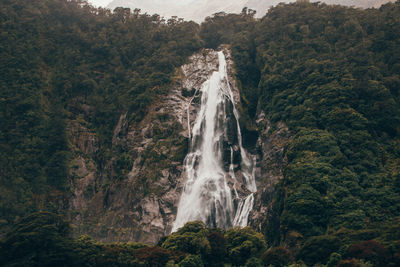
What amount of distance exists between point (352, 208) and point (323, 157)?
27.6 ft

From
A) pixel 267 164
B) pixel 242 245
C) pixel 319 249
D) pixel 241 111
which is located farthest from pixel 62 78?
pixel 319 249

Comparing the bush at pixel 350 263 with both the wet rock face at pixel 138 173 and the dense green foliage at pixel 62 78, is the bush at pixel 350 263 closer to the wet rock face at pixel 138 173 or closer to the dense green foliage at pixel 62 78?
the wet rock face at pixel 138 173

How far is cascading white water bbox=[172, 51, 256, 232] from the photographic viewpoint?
182ft

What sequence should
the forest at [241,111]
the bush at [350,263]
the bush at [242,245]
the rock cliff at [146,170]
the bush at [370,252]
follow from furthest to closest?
the rock cliff at [146,170] → the bush at [242,245] → the forest at [241,111] → the bush at [370,252] → the bush at [350,263]

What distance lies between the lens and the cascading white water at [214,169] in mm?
55531

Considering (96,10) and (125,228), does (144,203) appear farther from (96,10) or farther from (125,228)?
(96,10)

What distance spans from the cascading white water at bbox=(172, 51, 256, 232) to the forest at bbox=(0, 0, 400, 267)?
12.6ft

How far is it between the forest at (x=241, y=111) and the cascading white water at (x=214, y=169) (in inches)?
152

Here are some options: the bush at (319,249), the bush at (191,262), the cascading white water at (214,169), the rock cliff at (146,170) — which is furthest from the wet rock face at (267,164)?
the bush at (191,262)

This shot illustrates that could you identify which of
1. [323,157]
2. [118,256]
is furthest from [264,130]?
[118,256]

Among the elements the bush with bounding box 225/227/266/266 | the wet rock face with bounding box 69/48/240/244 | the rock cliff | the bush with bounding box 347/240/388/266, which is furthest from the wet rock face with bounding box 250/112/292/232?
the bush with bounding box 347/240/388/266

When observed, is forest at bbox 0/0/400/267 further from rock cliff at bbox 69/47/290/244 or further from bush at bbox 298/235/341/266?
rock cliff at bbox 69/47/290/244

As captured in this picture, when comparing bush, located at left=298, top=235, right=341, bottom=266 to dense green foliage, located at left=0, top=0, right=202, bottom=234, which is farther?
dense green foliage, located at left=0, top=0, right=202, bottom=234

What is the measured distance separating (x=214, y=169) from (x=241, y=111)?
11262mm
